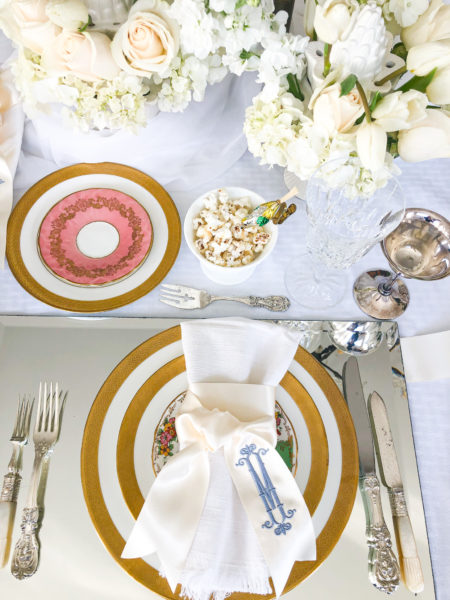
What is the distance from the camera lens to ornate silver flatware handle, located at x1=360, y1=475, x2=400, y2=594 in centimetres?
58

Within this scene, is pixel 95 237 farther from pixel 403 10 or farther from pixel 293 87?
pixel 403 10

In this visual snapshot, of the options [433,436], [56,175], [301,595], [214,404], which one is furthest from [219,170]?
[301,595]

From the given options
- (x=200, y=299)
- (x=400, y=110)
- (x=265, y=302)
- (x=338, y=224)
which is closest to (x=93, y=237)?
(x=200, y=299)

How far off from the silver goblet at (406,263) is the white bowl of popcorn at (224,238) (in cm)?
21

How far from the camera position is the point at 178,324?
74 centimetres

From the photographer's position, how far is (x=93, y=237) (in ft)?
2.61

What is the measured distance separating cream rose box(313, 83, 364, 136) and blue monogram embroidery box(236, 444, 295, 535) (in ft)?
1.37

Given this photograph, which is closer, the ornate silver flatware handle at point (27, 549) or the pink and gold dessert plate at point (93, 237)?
the ornate silver flatware handle at point (27, 549)

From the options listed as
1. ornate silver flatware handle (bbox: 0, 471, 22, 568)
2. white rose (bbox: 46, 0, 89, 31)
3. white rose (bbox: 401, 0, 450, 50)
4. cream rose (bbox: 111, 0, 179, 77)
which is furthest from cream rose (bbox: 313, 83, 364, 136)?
ornate silver flatware handle (bbox: 0, 471, 22, 568)

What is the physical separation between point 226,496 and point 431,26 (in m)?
0.62

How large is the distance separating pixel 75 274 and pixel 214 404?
0.35m

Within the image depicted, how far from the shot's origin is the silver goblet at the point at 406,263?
0.78 metres

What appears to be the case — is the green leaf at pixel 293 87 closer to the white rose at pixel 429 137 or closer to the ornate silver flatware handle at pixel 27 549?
the white rose at pixel 429 137

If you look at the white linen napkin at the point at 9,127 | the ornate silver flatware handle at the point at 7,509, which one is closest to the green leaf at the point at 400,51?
the white linen napkin at the point at 9,127
